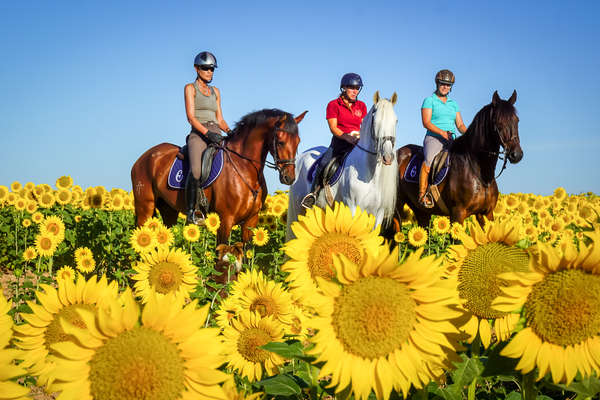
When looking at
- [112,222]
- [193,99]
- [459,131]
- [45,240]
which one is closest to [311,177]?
[193,99]

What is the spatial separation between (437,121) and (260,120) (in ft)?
12.3

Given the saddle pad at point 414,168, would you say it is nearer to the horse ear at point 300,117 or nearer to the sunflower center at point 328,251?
the horse ear at point 300,117

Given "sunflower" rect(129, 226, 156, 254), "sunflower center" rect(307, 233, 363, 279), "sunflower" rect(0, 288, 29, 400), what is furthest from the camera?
"sunflower" rect(129, 226, 156, 254)

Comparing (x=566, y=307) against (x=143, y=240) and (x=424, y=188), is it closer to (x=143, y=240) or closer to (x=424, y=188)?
(x=143, y=240)

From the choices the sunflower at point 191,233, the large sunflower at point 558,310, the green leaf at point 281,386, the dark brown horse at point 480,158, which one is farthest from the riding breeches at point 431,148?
the large sunflower at point 558,310

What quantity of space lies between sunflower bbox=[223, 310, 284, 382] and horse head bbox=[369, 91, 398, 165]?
4.69 m

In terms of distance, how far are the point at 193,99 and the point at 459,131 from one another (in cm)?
570

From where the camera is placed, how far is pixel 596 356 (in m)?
1.28

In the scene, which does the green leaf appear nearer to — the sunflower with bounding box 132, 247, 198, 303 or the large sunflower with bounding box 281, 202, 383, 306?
the large sunflower with bounding box 281, 202, 383, 306

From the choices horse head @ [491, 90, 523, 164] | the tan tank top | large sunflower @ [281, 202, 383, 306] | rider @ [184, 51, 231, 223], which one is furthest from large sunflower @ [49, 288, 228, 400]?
horse head @ [491, 90, 523, 164]

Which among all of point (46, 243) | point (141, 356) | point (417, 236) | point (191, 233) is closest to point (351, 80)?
point (417, 236)

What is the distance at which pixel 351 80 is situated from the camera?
27.4ft

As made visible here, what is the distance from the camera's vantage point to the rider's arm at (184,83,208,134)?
27.0 feet

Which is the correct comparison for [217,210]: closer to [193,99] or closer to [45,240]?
[193,99]
